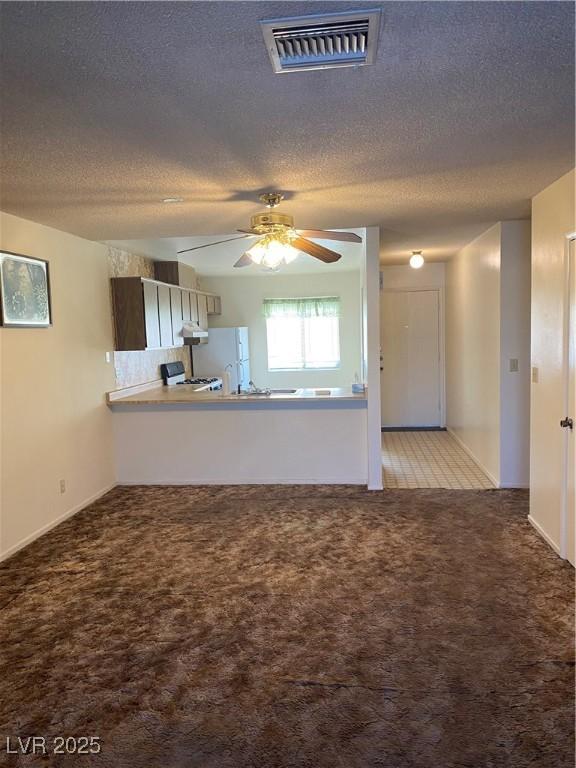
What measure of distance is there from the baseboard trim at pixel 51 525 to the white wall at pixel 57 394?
0.01m

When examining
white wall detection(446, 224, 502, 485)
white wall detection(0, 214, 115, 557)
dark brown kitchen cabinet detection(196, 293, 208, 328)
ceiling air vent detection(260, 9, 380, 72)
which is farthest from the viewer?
dark brown kitchen cabinet detection(196, 293, 208, 328)

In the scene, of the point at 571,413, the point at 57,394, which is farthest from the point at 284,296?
the point at 571,413

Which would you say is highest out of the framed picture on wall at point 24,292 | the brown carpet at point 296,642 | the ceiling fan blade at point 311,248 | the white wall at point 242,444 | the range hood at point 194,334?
the ceiling fan blade at point 311,248

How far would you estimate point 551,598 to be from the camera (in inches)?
113

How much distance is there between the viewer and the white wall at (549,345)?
3.23 m

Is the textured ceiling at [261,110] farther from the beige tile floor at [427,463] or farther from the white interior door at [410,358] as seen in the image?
the white interior door at [410,358]

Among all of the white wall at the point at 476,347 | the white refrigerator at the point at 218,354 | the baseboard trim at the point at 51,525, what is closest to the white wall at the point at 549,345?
the white wall at the point at 476,347

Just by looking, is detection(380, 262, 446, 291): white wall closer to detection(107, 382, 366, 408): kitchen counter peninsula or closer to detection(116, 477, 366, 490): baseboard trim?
detection(107, 382, 366, 408): kitchen counter peninsula

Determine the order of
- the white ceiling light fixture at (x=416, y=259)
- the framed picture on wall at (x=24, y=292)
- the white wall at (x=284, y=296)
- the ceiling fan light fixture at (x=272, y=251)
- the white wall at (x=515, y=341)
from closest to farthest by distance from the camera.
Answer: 1. the ceiling fan light fixture at (x=272, y=251)
2. the framed picture on wall at (x=24, y=292)
3. the white wall at (x=515, y=341)
4. the white ceiling light fixture at (x=416, y=259)
5. the white wall at (x=284, y=296)

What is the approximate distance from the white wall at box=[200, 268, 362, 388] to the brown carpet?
4.95 m

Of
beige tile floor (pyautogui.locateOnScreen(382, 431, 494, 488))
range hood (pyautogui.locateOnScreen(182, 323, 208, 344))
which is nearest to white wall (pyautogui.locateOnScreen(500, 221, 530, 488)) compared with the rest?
beige tile floor (pyautogui.locateOnScreen(382, 431, 494, 488))

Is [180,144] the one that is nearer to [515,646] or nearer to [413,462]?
[515,646]

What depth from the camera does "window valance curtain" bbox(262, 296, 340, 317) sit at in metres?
8.84

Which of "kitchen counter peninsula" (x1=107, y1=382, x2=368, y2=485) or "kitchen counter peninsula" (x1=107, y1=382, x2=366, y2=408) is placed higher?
"kitchen counter peninsula" (x1=107, y1=382, x2=366, y2=408)
